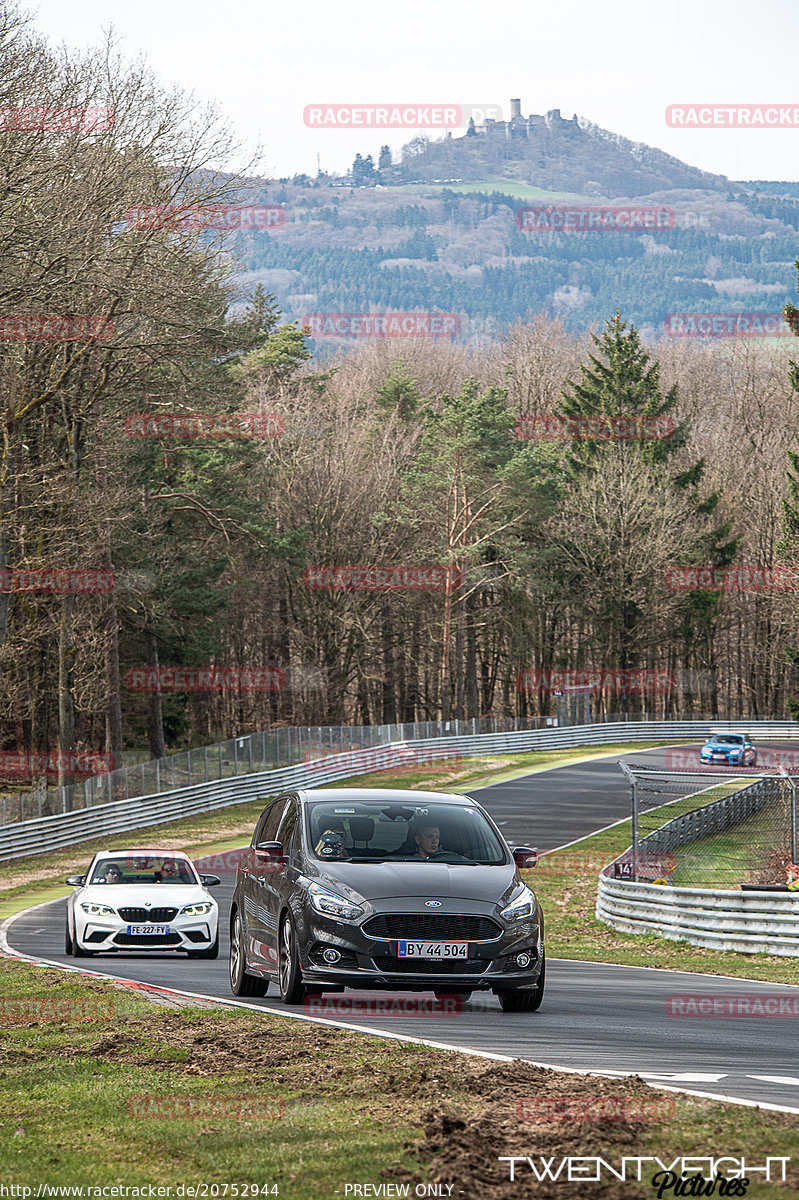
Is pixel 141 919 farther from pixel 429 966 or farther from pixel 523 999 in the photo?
pixel 429 966

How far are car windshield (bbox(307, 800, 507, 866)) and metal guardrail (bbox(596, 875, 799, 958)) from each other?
9589 millimetres

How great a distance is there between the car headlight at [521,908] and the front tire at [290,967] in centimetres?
155

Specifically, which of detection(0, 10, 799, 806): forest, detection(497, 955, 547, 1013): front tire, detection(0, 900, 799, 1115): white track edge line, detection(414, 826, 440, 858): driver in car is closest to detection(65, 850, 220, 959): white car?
detection(0, 900, 799, 1115): white track edge line

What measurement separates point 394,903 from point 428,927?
0.29 m

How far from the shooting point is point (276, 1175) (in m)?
5.88

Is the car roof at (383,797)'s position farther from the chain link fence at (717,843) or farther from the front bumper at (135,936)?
the chain link fence at (717,843)

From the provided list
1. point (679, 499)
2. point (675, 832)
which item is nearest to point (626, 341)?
point (679, 499)

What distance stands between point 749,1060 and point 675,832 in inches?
727

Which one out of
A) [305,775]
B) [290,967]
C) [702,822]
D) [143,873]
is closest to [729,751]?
[305,775]

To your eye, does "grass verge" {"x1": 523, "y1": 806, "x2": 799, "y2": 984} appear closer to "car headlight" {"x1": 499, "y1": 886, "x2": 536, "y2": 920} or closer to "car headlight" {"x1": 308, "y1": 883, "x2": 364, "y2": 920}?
"car headlight" {"x1": 499, "y1": 886, "x2": 536, "y2": 920}

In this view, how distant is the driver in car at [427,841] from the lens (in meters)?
11.6

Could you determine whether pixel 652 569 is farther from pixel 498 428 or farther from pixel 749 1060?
pixel 749 1060

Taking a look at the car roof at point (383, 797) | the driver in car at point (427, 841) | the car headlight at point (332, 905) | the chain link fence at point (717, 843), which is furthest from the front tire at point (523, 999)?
the chain link fence at point (717, 843)

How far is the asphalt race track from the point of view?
850 cm
